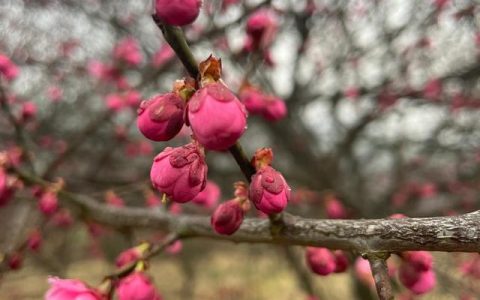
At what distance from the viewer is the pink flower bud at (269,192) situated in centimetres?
108

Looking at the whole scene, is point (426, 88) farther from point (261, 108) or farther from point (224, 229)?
point (224, 229)

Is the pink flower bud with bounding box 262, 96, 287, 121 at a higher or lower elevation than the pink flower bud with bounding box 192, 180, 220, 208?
higher

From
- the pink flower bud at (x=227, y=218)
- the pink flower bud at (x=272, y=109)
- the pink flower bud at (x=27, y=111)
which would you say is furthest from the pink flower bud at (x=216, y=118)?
the pink flower bud at (x=27, y=111)

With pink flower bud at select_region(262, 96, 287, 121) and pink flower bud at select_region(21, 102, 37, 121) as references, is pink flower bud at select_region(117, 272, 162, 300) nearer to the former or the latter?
pink flower bud at select_region(262, 96, 287, 121)

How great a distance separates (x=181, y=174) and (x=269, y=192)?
20 cm

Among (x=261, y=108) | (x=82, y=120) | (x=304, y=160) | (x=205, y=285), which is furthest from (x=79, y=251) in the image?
(x=261, y=108)

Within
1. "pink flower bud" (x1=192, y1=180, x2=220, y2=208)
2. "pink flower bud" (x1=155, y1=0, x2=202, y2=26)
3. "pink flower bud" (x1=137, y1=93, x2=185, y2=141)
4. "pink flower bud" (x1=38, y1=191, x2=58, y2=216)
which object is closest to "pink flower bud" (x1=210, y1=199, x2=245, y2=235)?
"pink flower bud" (x1=137, y1=93, x2=185, y2=141)

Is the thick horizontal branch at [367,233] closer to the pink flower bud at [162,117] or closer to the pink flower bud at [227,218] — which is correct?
the pink flower bud at [227,218]

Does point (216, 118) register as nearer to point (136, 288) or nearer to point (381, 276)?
point (381, 276)

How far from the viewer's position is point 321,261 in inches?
55.5

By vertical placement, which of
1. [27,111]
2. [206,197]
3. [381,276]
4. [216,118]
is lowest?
[381,276]

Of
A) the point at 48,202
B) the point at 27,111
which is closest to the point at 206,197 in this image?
the point at 48,202

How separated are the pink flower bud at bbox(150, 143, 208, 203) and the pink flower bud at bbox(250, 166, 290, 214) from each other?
0.13 m

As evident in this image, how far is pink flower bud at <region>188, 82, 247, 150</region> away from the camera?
887mm
